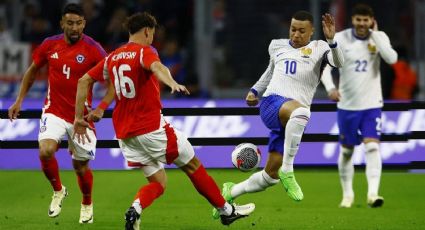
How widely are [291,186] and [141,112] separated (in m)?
1.85

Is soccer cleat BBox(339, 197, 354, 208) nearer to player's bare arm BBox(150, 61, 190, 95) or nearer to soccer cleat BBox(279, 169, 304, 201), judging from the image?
soccer cleat BBox(279, 169, 304, 201)

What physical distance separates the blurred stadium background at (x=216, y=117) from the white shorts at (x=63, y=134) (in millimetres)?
787

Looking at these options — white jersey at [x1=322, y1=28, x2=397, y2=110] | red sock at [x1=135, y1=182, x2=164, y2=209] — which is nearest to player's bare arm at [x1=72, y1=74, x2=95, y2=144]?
red sock at [x1=135, y1=182, x2=164, y2=209]

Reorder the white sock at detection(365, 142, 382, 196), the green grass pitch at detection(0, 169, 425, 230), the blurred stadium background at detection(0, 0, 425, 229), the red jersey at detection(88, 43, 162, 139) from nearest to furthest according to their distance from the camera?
1. the red jersey at detection(88, 43, 162, 139)
2. the green grass pitch at detection(0, 169, 425, 230)
3. the blurred stadium background at detection(0, 0, 425, 229)
4. the white sock at detection(365, 142, 382, 196)

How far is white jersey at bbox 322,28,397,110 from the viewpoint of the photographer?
1368 centimetres

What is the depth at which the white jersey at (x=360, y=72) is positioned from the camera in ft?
44.9

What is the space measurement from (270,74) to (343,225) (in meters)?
1.85

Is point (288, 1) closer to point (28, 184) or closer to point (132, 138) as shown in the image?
point (28, 184)

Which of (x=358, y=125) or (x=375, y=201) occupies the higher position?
(x=358, y=125)

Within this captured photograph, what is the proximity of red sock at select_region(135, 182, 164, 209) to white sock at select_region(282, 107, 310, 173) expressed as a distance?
1.46 m

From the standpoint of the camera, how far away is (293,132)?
36.3 ft

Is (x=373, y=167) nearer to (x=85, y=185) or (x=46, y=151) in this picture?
(x=85, y=185)

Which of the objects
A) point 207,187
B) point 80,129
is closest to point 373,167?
point 207,187

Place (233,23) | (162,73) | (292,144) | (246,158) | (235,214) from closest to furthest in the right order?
(162,73), (235,214), (292,144), (246,158), (233,23)
